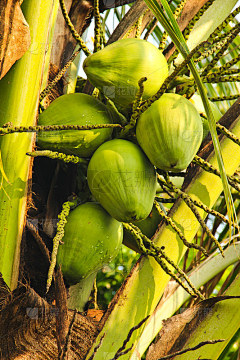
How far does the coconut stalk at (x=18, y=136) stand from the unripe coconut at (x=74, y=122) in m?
0.04

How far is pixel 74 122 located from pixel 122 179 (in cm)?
16

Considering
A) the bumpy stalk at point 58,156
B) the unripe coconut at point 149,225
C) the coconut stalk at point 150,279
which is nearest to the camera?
the bumpy stalk at point 58,156

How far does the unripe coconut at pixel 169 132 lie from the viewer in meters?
0.68

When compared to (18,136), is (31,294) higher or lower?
lower

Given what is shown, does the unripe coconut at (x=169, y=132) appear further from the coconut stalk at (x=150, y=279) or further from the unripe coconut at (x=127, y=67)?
the coconut stalk at (x=150, y=279)

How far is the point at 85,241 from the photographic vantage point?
74 cm

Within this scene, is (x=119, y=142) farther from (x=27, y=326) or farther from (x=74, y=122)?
(x=27, y=326)

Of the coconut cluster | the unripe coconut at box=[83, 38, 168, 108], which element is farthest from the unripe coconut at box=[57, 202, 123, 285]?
the unripe coconut at box=[83, 38, 168, 108]

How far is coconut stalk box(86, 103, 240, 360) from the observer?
80cm

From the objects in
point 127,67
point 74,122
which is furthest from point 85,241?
point 127,67

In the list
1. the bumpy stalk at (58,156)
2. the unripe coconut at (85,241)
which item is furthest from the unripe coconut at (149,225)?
Result: the bumpy stalk at (58,156)

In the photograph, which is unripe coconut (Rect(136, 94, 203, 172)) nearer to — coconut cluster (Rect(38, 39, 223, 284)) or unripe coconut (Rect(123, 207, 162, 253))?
coconut cluster (Rect(38, 39, 223, 284))

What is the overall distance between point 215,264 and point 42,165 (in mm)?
617

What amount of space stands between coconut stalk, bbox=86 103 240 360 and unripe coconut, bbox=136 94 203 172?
0.77ft
